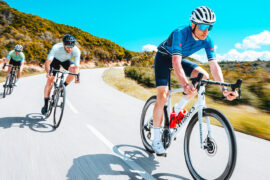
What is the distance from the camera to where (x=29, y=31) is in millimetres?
48562

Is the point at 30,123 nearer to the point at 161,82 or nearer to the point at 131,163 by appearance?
the point at 131,163

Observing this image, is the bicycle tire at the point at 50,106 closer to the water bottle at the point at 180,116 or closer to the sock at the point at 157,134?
the sock at the point at 157,134

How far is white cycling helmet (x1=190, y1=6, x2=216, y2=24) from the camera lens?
281 centimetres

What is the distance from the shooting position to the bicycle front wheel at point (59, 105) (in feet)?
16.7

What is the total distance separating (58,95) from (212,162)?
12.6 feet

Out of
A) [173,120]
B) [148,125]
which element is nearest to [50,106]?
[148,125]

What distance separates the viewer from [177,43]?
10.0 feet

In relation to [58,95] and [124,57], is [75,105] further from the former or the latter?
[124,57]

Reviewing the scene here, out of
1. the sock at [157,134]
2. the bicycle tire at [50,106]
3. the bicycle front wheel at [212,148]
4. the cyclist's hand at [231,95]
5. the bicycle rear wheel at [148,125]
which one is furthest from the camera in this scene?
the bicycle tire at [50,106]

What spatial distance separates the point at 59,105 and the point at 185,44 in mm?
3377

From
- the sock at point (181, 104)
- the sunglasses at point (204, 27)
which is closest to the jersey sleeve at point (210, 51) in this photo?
the sunglasses at point (204, 27)

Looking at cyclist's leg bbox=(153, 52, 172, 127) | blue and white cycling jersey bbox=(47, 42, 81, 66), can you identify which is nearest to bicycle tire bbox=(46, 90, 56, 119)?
blue and white cycling jersey bbox=(47, 42, 81, 66)

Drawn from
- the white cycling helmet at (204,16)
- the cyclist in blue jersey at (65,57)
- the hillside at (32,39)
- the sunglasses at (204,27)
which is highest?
the hillside at (32,39)

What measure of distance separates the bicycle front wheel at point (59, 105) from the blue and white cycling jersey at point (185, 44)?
2737 millimetres
